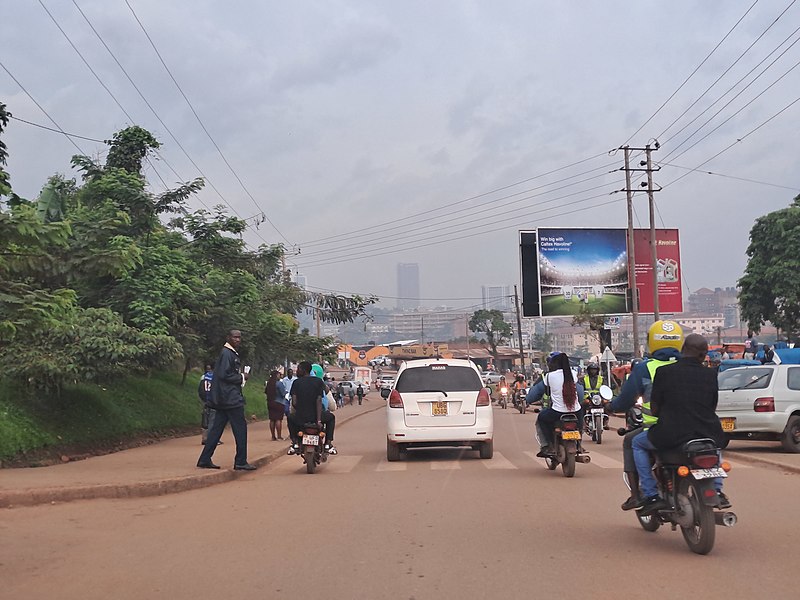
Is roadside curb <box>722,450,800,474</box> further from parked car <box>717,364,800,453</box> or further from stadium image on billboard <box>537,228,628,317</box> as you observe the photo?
stadium image on billboard <box>537,228,628,317</box>

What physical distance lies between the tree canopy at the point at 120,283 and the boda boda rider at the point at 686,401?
7.60m

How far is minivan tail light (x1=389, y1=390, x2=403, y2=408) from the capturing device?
14633mm

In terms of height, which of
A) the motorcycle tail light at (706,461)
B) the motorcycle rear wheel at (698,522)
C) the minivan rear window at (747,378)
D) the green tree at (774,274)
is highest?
the green tree at (774,274)

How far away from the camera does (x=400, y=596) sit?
19.1 feet

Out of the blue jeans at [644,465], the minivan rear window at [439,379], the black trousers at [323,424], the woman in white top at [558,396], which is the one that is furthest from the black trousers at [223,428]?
the blue jeans at [644,465]

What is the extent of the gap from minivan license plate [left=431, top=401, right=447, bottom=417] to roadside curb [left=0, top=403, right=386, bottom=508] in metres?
3.66

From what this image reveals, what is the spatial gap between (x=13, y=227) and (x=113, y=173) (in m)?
11.0

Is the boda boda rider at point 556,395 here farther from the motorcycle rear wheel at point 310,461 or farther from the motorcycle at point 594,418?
the motorcycle at point 594,418

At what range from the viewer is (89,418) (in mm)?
17156

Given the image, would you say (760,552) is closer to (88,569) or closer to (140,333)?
(88,569)

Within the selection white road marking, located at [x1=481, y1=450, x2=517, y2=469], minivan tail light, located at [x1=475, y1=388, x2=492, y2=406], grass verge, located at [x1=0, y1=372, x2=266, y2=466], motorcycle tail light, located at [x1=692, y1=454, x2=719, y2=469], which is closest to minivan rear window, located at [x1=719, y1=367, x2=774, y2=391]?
white road marking, located at [x1=481, y1=450, x2=517, y2=469]

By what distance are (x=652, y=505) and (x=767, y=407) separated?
893 centimetres

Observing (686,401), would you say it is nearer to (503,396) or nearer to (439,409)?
(439,409)

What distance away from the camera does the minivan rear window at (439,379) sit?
14.8 metres
